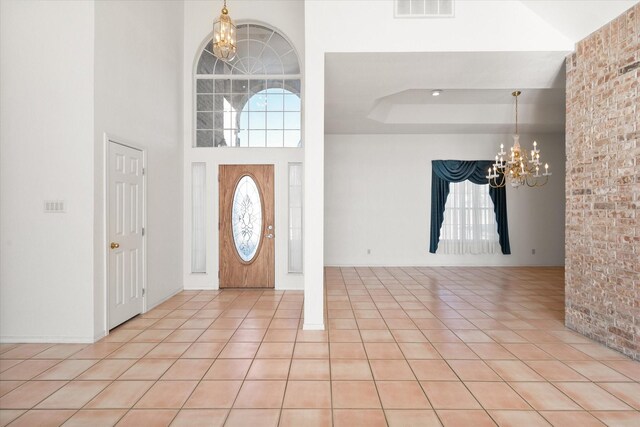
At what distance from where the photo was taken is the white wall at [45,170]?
3471 mm

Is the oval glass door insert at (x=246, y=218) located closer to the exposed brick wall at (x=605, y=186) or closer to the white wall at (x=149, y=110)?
the white wall at (x=149, y=110)

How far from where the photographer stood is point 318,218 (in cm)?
397

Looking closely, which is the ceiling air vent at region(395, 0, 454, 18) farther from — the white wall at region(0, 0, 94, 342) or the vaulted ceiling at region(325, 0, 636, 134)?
the white wall at region(0, 0, 94, 342)

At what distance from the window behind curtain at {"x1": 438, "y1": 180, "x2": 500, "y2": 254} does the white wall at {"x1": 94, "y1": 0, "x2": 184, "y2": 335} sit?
5533mm

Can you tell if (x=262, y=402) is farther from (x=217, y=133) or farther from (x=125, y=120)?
(x=217, y=133)

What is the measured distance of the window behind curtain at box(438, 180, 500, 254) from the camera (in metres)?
7.93

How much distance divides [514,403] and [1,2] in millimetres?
5545

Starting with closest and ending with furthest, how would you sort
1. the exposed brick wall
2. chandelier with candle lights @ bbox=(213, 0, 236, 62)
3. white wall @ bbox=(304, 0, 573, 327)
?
chandelier with candle lights @ bbox=(213, 0, 236, 62)
the exposed brick wall
white wall @ bbox=(304, 0, 573, 327)

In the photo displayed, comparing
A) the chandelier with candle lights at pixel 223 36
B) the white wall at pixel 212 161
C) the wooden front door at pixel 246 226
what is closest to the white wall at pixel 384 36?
the chandelier with candle lights at pixel 223 36

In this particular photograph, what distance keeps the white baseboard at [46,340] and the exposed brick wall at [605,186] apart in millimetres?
4895

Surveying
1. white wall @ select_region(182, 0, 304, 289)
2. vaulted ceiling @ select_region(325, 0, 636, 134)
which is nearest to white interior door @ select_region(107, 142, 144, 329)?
white wall @ select_region(182, 0, 304, 289)

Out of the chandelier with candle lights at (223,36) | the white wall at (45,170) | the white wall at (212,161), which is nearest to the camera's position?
the chandelier with candle lights at (223,36)

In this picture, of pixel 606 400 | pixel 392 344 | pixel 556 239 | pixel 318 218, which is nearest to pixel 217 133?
pixel 318 218

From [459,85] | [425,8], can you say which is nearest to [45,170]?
[425,8]
